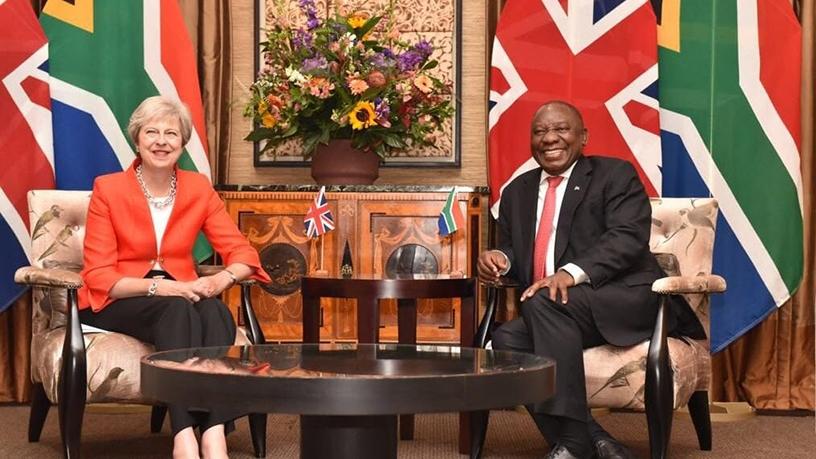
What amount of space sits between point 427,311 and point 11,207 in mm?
1768

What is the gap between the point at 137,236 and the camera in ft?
12.2

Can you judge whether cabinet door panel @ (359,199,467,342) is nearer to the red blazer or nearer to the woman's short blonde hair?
the red blazer

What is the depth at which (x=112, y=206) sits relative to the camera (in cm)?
371

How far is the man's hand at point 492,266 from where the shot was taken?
3.87 m

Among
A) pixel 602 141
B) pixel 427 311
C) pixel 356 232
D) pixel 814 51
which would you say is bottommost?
pixel 427 311

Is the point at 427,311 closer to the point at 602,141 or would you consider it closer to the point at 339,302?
the point at 339,302

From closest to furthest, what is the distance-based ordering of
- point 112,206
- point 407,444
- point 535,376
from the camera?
point 535,376 < point 112,206 < point 407,444

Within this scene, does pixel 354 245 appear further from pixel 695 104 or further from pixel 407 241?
pixel 695 104

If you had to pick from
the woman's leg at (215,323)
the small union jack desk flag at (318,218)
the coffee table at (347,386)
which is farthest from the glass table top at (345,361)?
the small union jack desk flag at (318,218)

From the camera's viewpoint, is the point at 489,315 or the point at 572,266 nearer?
the point at 572,266

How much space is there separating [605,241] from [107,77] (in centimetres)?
229

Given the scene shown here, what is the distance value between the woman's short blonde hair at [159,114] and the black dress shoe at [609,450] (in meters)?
1.69

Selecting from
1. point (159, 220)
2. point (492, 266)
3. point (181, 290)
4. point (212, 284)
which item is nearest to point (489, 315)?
point (492, 266)

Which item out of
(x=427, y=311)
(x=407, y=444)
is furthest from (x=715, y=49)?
(x=407, y=444)
